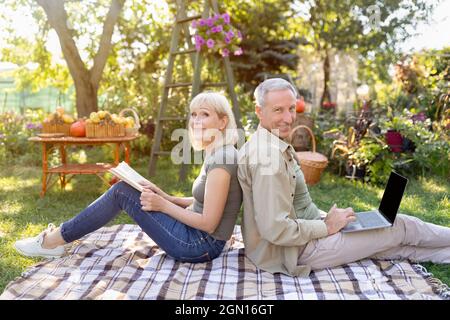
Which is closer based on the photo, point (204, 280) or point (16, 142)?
point (204, 280)

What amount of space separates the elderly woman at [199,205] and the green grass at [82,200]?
890 millimetres

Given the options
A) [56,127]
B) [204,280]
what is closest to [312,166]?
[56,127]

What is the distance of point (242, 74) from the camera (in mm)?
15938

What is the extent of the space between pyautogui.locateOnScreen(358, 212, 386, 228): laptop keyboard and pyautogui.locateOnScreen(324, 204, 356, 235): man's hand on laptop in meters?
0.12

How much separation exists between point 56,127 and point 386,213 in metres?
4.26

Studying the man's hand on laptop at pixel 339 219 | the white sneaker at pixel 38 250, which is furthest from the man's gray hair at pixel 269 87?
the white sneaker at pixel 38 250

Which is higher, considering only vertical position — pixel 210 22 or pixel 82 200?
pixel 210 22

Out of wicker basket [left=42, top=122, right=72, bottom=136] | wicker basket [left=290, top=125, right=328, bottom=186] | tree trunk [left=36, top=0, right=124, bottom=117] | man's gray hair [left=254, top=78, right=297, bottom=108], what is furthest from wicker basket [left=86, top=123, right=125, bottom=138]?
tree trunk [left=36, top=0, right=124, bottom=117]

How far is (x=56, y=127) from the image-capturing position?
604cm

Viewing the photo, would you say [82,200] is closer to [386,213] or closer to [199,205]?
[199,205]

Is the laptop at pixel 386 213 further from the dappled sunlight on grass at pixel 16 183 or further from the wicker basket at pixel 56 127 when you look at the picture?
the dappled sunlight on grass at pixel 16 183

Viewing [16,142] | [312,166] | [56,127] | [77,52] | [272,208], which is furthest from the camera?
A: [16,142]

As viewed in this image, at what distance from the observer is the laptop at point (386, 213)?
2941mm
